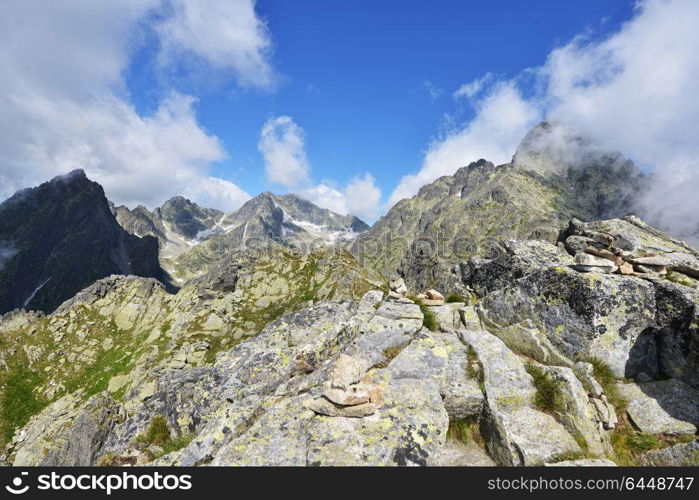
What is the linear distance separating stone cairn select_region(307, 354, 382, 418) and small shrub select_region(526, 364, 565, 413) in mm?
4491

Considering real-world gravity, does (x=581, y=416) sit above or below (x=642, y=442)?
above

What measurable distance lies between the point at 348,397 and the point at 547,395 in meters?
5.56

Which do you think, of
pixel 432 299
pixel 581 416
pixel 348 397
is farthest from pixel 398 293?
pixel 581 416

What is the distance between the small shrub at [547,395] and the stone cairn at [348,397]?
14.7 ft

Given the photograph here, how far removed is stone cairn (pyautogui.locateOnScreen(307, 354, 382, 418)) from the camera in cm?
806

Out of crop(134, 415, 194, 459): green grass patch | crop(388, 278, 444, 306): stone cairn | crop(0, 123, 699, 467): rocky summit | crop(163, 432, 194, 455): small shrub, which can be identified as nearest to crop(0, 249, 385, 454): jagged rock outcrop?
crop(0, 123, 699, 467): rocky summit

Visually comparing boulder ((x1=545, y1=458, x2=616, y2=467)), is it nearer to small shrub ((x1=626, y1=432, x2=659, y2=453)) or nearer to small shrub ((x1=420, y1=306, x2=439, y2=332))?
small shrub ((x1=626, y1=432, x2=659, y2=453))

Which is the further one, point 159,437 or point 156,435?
point 156,435

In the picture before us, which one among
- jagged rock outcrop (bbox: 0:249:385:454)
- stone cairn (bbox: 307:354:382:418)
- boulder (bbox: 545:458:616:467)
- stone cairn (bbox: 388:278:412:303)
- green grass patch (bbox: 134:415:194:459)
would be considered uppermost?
jagged rock outcrop (bbox: 0:249:385:454)

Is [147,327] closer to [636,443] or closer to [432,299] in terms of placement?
[432,299]

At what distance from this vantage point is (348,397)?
26.9 ft
